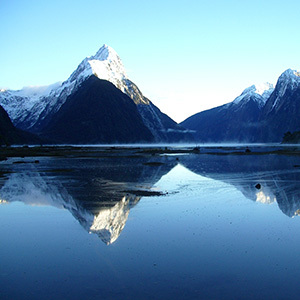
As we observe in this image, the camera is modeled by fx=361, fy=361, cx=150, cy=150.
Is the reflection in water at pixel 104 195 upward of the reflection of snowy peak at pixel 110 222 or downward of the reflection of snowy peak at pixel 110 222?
upward

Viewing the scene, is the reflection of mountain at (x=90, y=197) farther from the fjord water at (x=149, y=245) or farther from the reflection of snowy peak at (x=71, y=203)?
the fjord water at (x=149, y=245)

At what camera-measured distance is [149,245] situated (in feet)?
58.5

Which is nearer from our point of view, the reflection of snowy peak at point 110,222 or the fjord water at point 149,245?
the fjord water at point 149,245

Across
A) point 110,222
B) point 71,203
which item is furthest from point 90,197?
point 110,222

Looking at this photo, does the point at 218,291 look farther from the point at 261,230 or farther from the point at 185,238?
the point at 261,230

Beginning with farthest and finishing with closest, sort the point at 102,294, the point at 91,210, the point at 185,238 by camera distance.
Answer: the point at 91,210, the point at 185,238, the point at 102,294

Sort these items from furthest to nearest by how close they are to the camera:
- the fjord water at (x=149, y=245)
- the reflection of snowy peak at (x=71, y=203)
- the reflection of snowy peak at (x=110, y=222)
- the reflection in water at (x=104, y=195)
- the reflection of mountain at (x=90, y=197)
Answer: the reflection in water at (x=104, y=195)
the reflection of mountain at (x=90, y=197)
the reflection of snowy peak at (x=71, y=203)
the reflection of snowy peak at (x=110, y=222)
the fjord water at (x=149, y=245)

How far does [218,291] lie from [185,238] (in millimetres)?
6479

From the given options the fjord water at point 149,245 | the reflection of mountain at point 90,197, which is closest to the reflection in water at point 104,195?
the reflection of mountain at point 90,197

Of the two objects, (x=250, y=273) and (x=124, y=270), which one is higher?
(x=250, y=273)

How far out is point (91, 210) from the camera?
84.9ft

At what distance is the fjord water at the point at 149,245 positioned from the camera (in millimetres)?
12961

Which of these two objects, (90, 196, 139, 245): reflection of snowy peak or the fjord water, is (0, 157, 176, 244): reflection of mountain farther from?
the fjord water

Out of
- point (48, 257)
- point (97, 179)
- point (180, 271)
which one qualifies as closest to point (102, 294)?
point (180, 271)
